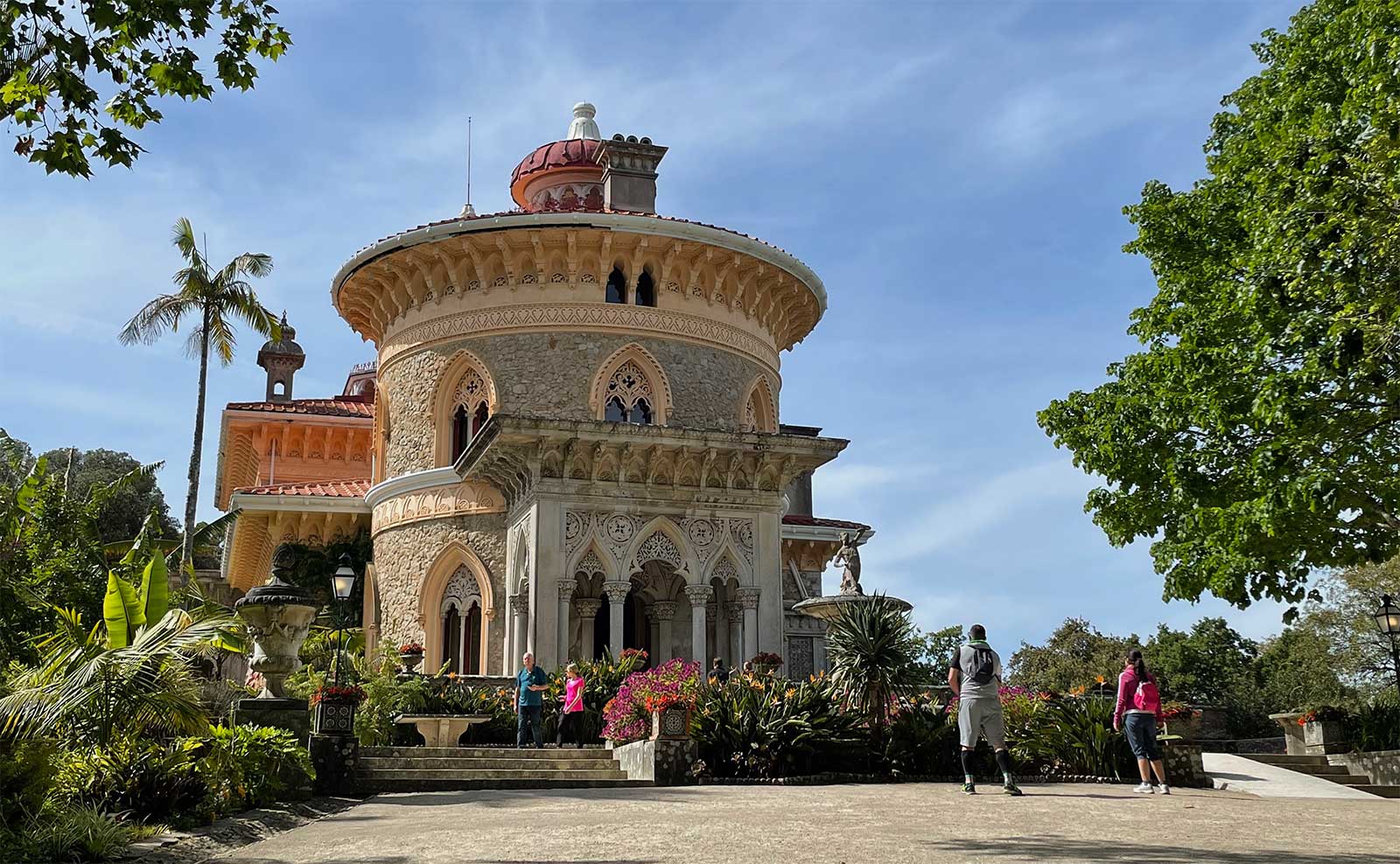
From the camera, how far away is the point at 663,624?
2492cm

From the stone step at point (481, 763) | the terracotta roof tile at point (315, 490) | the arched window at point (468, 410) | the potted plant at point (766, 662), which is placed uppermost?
the arched window at point (468, 410)

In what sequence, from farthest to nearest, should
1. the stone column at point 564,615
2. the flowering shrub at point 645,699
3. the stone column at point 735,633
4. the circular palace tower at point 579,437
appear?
the stone column at point 735,633, the circular palace tower at point 579,437, the stone column at point 564,615, the flowering shrub at point 645,699

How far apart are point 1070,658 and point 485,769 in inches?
1301

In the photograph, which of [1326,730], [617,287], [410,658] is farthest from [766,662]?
[1326,730]

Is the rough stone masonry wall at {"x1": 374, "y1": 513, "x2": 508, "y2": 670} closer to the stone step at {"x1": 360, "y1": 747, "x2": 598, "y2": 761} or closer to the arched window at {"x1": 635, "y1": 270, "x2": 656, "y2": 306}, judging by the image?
the arched window at {"x1": 635, "y1": 270, "x2": 656, "y2": 306}

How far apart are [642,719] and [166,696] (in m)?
7.53

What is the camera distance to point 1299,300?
16.1 m

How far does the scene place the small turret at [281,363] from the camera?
40688mm

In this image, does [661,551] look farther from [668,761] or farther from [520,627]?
[668,761]

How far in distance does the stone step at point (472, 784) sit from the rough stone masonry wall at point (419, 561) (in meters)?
9.39

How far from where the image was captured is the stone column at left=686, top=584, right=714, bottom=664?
21.8 meters

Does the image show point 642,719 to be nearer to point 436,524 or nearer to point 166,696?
point 166,696

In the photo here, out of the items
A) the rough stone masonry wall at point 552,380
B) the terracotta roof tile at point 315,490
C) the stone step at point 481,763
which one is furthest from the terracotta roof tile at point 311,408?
the stone step at point 481,763

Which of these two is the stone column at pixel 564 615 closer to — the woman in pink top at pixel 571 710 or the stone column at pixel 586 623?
the woman in pink top at pixel 571 710
